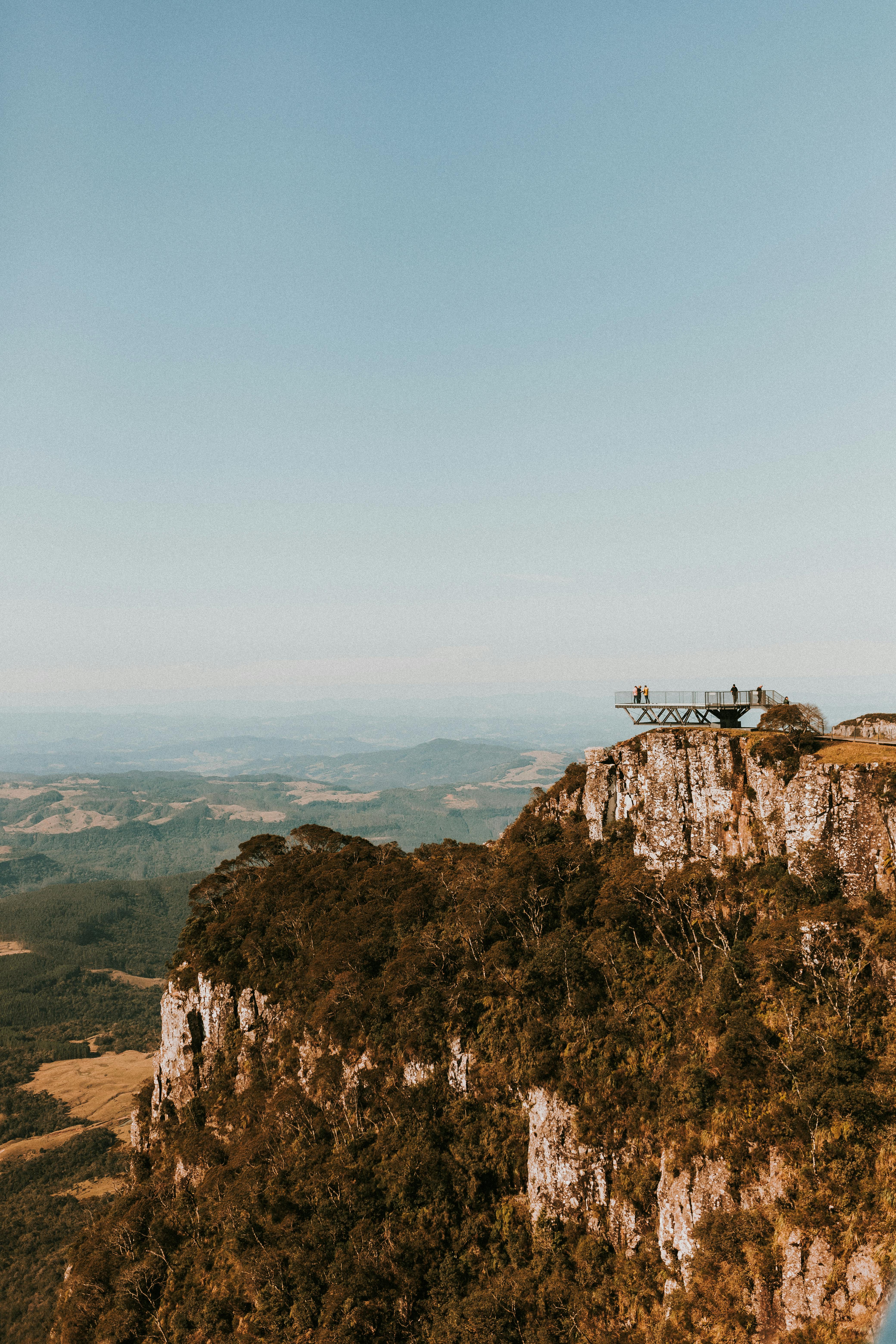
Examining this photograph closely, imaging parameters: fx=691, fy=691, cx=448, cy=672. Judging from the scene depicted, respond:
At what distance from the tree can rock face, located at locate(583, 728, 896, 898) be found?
7.70ft

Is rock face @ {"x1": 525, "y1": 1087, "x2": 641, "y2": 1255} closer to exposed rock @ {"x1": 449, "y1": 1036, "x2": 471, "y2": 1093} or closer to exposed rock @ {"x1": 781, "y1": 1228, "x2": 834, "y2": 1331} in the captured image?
exposed rock @ {"x1": 449, "y1": 1036, "x2": 471, "y2": 1093}

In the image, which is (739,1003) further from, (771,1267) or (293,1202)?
(293,1202)

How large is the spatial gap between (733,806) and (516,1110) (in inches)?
1065

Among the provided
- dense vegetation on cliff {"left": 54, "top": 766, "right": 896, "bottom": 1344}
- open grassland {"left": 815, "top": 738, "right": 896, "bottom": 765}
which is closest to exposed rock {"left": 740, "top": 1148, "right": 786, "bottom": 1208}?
dense vegetation on cliff {"left": 54, "top": 766, "right": 896, "bottom": 1344}

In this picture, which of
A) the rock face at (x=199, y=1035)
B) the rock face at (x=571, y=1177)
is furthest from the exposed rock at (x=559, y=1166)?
the rock face at (x=199, y=1035)

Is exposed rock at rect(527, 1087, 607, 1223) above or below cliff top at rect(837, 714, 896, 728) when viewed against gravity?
below

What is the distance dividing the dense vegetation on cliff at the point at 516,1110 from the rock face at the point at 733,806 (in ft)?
5.25

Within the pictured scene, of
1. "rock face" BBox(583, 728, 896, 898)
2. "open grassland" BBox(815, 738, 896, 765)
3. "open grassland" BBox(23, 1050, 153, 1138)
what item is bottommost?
"open grassland" BBox(23, 1050, 153, 1138)

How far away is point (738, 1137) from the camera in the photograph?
127ft

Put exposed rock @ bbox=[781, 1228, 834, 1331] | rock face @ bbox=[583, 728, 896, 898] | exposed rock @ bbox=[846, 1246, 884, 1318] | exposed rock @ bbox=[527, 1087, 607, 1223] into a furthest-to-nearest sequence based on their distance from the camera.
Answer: rock face @ bbox=[583, 728, 896, 898]
exposed rock @ bbox=[527, 1087, 607, 1223]
exposed rock @ bbox=[781, 1228, 834, 1331]
exposed rock @ bbox=[846, 1246, 884, 1318]

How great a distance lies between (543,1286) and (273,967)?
35.3 metres

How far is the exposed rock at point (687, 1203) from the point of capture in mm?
38188

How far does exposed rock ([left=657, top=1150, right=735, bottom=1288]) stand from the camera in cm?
3819

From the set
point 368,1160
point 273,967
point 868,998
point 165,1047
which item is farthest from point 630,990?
point 165,1047
